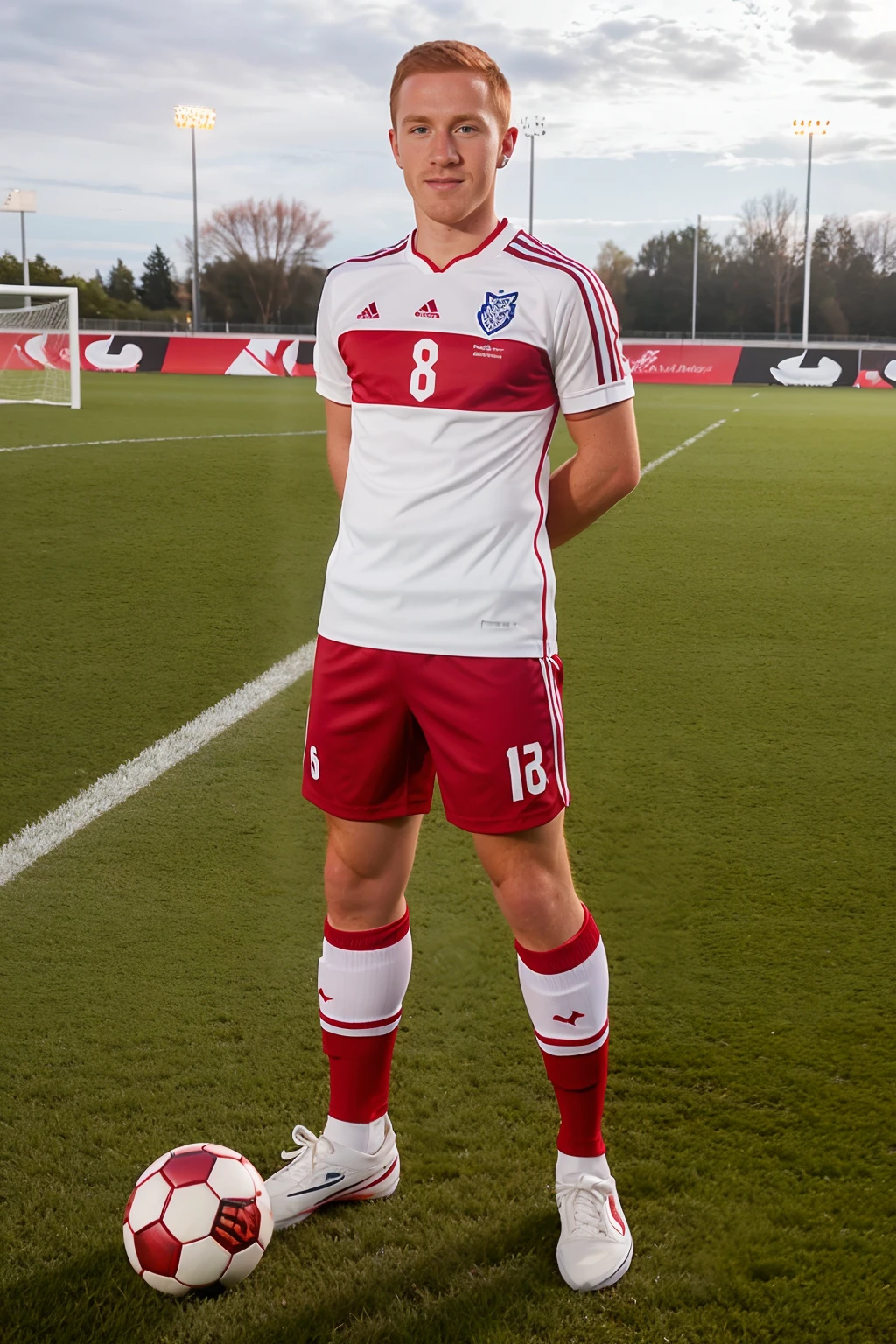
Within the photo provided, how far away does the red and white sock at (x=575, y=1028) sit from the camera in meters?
2.18

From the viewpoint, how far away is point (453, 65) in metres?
1.97

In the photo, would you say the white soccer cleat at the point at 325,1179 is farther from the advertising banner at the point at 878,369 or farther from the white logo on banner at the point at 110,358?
the advertising banner at the point at 878,369

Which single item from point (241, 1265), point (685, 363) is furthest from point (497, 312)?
point (685, 363)

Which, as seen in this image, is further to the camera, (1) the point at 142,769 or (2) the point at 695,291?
(2) the point at 695,291

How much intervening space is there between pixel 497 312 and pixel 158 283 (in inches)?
3493

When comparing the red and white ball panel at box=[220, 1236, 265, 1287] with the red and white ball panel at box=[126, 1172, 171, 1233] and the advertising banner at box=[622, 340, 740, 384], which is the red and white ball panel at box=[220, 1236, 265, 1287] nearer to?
the red and white ball panel at box=[126, 1172, 171, 1233]

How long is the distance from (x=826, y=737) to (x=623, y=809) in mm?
1180

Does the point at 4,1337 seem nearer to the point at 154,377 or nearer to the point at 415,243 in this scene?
the point at 415,243

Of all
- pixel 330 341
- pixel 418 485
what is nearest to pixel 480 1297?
pixel 418 485

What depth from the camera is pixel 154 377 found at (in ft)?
95.4

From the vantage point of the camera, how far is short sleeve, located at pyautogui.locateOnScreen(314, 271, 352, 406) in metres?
2.15

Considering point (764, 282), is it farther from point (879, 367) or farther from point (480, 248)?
point (480, 248)

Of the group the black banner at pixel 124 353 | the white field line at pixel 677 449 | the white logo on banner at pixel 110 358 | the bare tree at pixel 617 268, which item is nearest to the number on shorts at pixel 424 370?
the white field line at pixel 677 449

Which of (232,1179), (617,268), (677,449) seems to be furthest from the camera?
(617,268)
